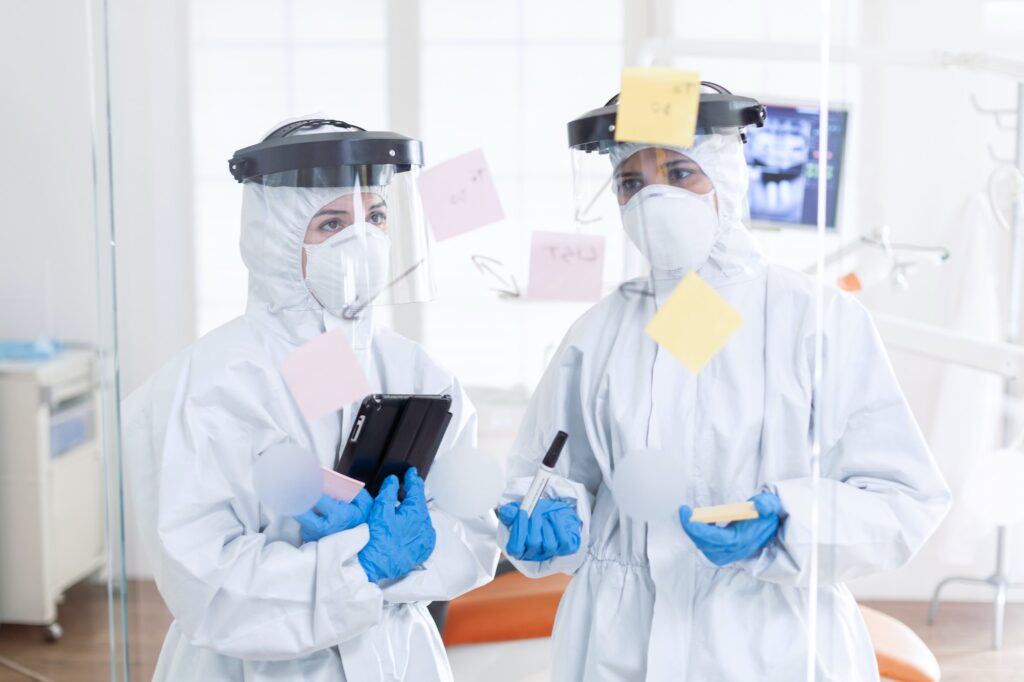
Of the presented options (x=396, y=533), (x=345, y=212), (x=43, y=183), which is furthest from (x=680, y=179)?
(x=43, y=183)

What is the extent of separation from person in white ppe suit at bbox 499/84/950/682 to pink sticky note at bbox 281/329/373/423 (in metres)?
0.23

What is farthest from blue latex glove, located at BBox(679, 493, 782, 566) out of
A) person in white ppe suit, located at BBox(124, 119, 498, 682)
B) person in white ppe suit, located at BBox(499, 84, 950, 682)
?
person in white ppe suit, located at BBox(124, 119, 498, 682)

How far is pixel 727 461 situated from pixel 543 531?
9.1 inches

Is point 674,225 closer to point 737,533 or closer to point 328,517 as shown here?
point 737,533

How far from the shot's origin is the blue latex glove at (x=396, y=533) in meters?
1.05

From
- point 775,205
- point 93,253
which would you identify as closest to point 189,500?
point 775,205

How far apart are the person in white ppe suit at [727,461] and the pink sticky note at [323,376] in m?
0.23

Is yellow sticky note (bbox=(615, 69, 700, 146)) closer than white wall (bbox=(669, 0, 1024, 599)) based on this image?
Yes

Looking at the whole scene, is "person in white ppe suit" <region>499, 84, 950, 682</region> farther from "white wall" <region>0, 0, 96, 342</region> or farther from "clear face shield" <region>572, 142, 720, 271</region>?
"white wall" <region>0, 0, 96, 342</region>

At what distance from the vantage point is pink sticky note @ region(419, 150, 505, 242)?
3.83 feet

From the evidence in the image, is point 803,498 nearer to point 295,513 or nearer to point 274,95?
point 295,513

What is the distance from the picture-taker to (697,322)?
1100 mm

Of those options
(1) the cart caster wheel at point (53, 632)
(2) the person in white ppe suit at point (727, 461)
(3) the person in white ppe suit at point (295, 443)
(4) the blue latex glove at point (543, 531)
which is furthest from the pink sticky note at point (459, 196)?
(1) the cart caster wheel at point (53, 632)

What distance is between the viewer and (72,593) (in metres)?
2.30
